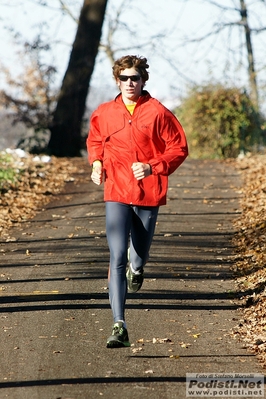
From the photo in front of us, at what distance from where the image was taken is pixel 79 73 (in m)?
23.5

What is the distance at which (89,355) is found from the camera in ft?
20.6

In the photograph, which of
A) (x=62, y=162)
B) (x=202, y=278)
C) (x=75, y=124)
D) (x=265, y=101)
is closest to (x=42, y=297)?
(x=202, y=278)

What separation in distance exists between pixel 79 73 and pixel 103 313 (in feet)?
54.3

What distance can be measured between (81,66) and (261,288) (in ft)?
51.8

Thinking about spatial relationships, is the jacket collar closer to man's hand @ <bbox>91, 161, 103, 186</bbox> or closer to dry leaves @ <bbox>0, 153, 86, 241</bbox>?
man's hand @ <bbox>91, 161, 103, 186</bbox>

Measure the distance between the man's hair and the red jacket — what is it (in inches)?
7.1

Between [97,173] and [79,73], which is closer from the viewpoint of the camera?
[97,173]

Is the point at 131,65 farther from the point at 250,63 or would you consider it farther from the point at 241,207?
the point at 250,63

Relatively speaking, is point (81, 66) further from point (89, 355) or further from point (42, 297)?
point (89, 355)

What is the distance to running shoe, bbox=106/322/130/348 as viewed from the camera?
6.38 metres

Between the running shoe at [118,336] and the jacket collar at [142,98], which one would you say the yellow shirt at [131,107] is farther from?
the running shoe at [118,336]

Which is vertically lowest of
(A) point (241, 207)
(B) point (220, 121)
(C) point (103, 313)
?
(C) point (103, 313)

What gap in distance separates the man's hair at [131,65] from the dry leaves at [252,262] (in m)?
2.31

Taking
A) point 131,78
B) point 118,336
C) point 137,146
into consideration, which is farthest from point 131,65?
point 118,336
